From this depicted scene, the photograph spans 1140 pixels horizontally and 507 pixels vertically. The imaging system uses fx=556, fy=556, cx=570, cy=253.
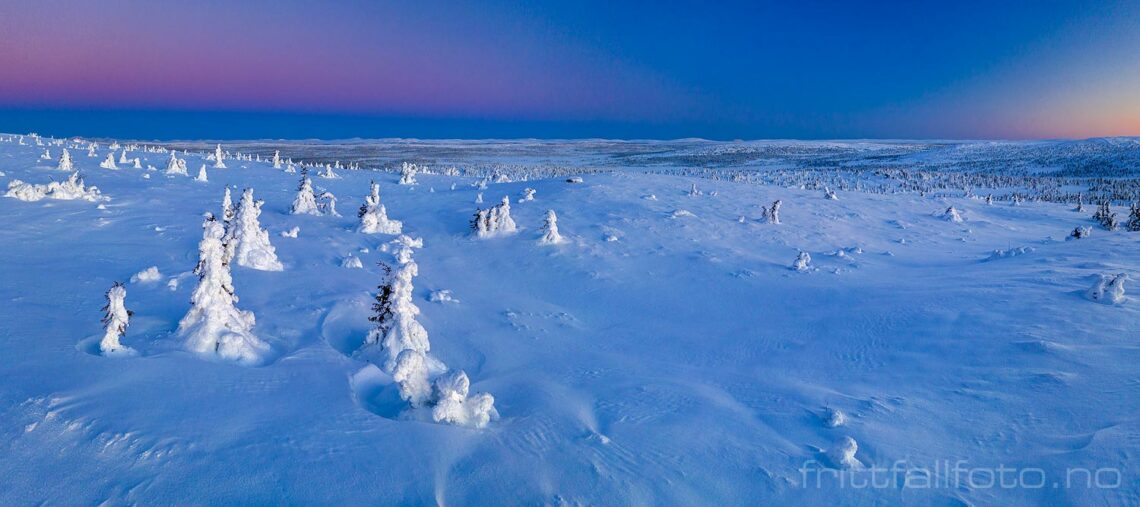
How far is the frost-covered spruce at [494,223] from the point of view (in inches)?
611

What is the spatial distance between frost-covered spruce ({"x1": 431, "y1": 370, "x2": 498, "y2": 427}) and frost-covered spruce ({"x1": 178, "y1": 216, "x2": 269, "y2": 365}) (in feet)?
8.22

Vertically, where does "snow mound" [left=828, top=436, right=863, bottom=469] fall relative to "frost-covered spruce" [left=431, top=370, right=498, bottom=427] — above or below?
below

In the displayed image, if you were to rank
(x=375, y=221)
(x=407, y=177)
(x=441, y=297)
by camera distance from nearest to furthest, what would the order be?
(x=441, y=297)
(x=375, y=221)
(x=407, y=177)

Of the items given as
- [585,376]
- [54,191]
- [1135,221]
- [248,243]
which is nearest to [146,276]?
[248,243]

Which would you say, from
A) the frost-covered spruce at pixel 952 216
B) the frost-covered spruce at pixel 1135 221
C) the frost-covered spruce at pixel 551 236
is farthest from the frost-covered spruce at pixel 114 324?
the frost-covered spruce at pixel 1135 221

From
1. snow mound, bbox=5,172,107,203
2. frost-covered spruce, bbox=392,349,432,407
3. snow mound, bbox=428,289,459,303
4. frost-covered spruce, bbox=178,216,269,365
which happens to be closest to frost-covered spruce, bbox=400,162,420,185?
snow mound, bbox=5,172,107,203

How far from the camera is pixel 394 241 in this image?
14258mm

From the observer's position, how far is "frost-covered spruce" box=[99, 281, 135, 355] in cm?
591

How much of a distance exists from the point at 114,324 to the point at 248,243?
16.5 ft

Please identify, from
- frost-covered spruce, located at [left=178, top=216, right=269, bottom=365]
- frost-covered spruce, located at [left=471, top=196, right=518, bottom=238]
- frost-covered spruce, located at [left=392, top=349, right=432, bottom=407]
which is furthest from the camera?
frost-covered spruce, located at [left=471, top=196, right=518, bottom=238]

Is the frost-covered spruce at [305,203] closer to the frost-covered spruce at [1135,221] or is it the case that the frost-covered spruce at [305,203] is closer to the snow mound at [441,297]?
the snow mound at [441,297]

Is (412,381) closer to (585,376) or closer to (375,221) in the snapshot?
(585,376)

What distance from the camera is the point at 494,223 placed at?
15.6 meters

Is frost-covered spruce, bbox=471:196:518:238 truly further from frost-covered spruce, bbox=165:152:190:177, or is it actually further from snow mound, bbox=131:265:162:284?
frost-covered spruce, bbox=165:152:190:177
